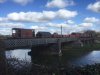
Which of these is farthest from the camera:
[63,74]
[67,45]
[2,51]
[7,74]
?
[67,45]

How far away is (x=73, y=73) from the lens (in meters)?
16.4

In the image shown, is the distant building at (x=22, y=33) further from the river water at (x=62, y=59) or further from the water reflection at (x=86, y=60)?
the water reflection at (x=86, y=60)

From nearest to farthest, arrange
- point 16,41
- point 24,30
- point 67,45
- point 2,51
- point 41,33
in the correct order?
point 2,51 < point 16,41 < point 24,30 < point 41,33 < point 67,45

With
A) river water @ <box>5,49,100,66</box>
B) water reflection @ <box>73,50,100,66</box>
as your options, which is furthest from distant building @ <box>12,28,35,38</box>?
water reflection @ <box>73,50,100,66</box>

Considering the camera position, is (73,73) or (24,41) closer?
(73,73)

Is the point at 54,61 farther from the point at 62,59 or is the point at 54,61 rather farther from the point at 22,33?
the point at 22,33

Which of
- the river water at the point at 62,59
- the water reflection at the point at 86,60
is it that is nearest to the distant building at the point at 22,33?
the river water at the point at 62,59

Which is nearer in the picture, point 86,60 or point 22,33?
point 86,60

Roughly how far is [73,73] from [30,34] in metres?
55.5

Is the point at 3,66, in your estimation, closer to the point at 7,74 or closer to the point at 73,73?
the point at 7,74

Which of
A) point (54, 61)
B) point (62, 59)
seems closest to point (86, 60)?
point (62, 59)

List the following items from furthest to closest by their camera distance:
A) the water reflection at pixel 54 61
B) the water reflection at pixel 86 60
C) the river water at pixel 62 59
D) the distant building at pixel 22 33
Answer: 1. the distant building at pixel 22 33
2. the water reflection at pixel 86 60
3. the river water at pixel 62 59
4. the water reflection at pixel 54 61

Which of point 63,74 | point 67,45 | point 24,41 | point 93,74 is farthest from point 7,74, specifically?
point 67,45

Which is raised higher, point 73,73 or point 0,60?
point 0,60
